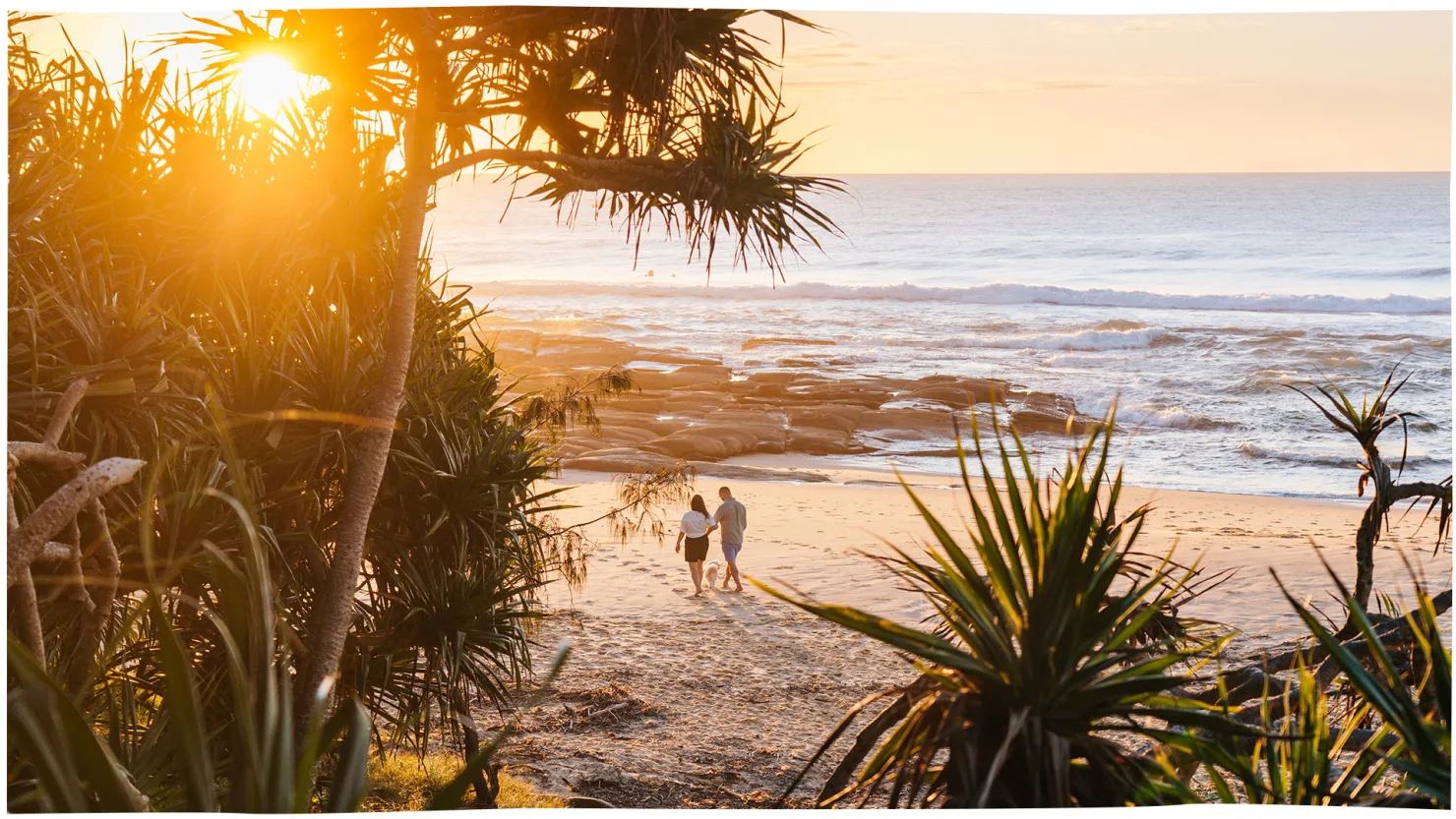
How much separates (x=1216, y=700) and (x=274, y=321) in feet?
8.53

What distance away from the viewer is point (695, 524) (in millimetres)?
6461

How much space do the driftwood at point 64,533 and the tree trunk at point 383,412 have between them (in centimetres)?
78

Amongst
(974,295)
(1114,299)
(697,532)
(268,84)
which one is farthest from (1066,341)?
(268,84)

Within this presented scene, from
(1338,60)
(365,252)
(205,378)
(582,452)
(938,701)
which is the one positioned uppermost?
(1338,60)

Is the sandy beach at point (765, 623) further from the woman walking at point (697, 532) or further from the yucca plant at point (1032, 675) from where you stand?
the yucca plant at point (1032, 675)

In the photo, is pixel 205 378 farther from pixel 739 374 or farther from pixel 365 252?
pixel 739 374

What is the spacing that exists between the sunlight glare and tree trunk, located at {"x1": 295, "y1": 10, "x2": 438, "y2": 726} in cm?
39

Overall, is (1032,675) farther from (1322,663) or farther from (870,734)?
(1322,663)

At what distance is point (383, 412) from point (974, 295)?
49.9 ft

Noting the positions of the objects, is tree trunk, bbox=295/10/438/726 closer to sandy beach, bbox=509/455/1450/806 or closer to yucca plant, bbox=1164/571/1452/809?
sandy beach, bbox=509/455/1450/806

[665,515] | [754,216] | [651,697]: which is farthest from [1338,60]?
[665,515]

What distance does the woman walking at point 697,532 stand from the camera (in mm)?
6461

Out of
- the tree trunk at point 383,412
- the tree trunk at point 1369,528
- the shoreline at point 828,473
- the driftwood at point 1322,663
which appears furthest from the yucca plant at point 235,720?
the shoreline at point 828,473

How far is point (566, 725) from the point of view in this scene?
4.86m
